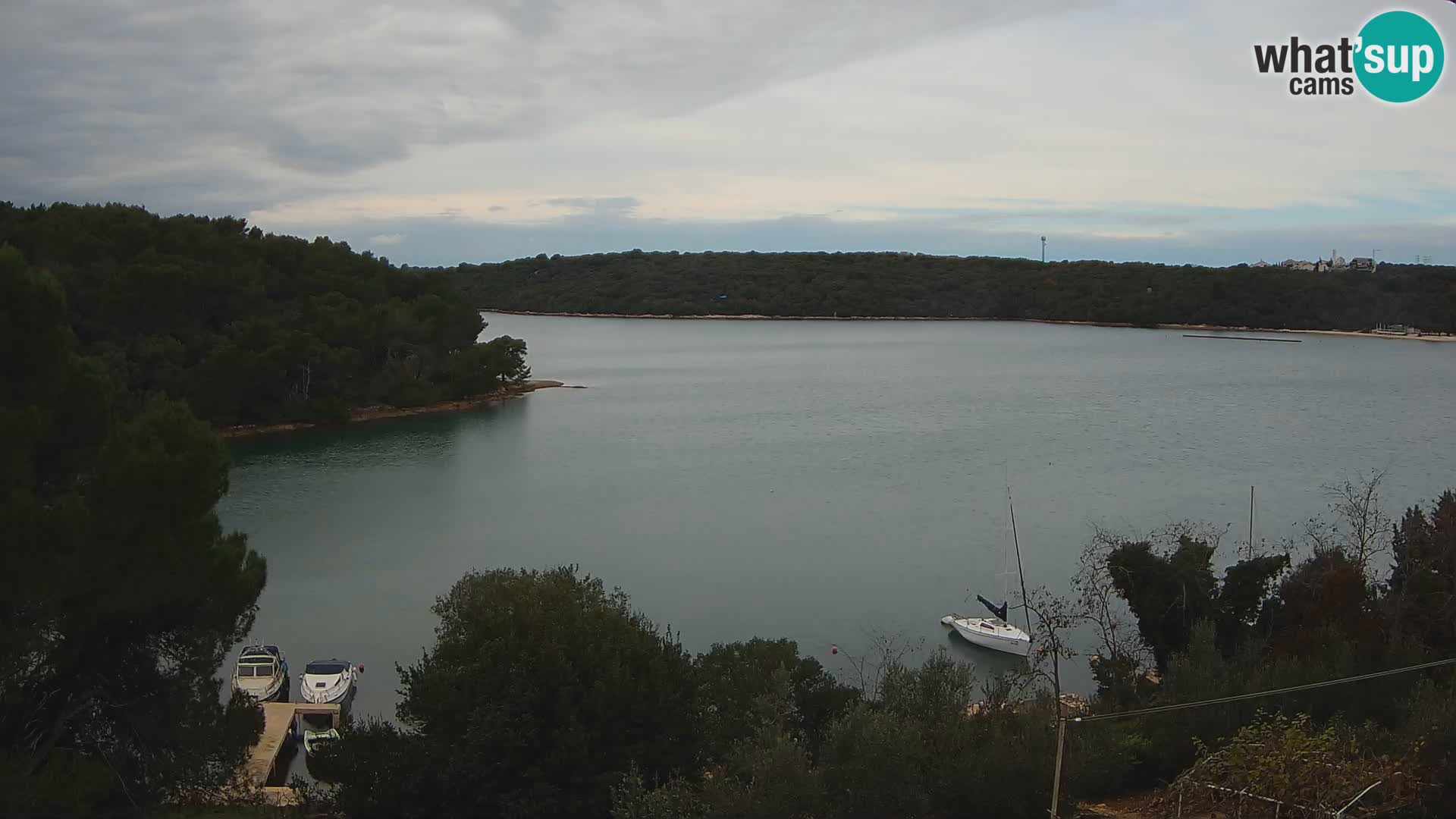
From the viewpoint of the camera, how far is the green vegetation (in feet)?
22.2

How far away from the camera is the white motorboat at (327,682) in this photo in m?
12.5

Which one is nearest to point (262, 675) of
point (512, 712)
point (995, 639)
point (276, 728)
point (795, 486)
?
point (276, 728)

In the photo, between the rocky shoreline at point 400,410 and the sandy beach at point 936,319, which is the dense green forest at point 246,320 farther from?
the sandy beach at point 936,319

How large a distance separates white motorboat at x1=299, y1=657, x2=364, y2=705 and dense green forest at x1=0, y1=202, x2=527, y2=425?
20.8 m

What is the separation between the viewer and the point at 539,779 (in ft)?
24.7

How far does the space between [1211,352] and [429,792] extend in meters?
64.4

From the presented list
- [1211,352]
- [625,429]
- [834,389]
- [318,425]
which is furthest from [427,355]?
[1211,352]

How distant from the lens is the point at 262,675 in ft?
41.7

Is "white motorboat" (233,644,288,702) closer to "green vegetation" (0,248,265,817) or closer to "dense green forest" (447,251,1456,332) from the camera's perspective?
"green vegetation" (0,248,265,817)

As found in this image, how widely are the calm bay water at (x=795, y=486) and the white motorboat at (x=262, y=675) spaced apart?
100 centimetres

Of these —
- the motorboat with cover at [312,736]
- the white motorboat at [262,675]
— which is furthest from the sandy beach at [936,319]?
the motorboat with cover at [312,736]

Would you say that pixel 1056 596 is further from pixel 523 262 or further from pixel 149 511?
pixel 523 262

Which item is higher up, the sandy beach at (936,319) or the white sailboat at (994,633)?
the sandy beach at (936,319)

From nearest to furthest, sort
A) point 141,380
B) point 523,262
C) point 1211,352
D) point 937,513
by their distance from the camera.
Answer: point 937,513, point 141,380, point 1211,352, point 523,262
